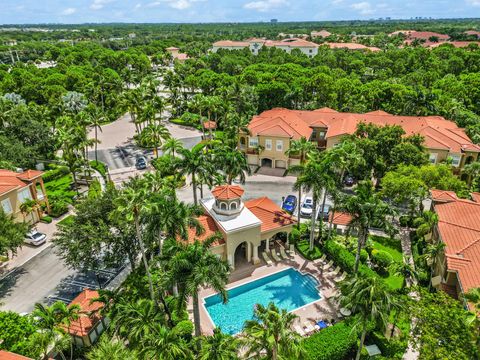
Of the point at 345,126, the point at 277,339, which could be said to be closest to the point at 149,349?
the point at 277,339

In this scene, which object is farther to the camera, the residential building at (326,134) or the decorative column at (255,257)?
the residential building at (326,134)

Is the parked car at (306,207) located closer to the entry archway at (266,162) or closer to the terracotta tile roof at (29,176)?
the entry archway at (266,162)

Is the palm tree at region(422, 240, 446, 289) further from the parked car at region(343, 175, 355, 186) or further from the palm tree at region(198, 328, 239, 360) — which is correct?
the palm tree at region(198, 328, 239, 360)

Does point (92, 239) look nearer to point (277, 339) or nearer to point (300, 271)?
point (277, 339)

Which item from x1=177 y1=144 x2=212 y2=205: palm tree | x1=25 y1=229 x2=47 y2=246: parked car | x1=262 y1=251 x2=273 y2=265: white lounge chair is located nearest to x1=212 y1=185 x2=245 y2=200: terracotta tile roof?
x1=177 y1=144 x2=212 y2=205: palm tree

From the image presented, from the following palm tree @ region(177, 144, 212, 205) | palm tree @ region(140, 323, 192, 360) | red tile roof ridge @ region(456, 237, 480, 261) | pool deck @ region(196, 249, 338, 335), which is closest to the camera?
palm tree @ region(140, 323, 192, 360)

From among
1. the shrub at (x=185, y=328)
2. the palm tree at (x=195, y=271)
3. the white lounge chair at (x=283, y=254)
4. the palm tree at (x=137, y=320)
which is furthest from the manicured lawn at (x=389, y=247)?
the palm tree at (x=137, y=320)
